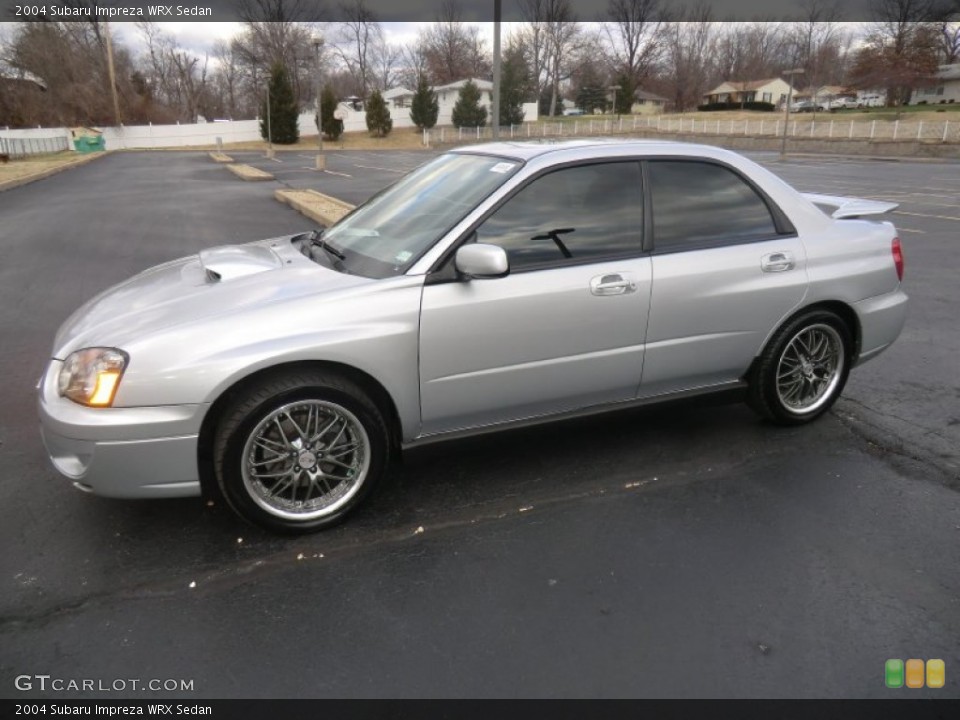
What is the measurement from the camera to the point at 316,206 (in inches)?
518

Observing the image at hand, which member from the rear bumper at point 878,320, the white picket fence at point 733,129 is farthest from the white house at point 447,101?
the rear bumper at point 878,320

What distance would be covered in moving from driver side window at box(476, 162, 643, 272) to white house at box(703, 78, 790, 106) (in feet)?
301

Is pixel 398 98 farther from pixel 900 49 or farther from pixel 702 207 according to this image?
pixel 702 207

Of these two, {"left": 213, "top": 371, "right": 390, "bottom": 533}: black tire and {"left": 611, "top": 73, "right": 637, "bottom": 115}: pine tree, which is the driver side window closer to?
{"left": 213, "top": 371, "right": 390, "bottom": 533}: black tire

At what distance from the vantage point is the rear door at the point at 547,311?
3.23m

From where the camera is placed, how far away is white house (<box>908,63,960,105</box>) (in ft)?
224

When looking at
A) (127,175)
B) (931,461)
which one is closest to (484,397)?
(931,461)

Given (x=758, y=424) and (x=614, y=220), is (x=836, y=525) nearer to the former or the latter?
(x=758, y=424)

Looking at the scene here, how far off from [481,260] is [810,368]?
2356 mm

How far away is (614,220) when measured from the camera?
3631mm

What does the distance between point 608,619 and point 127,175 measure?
1122 inches

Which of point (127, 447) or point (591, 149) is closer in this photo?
point (127, 447)

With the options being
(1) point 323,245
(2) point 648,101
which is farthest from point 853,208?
(2) point 648,101

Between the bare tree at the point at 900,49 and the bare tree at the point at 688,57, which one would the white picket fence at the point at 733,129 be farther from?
the bare tree at the point at 688,57
